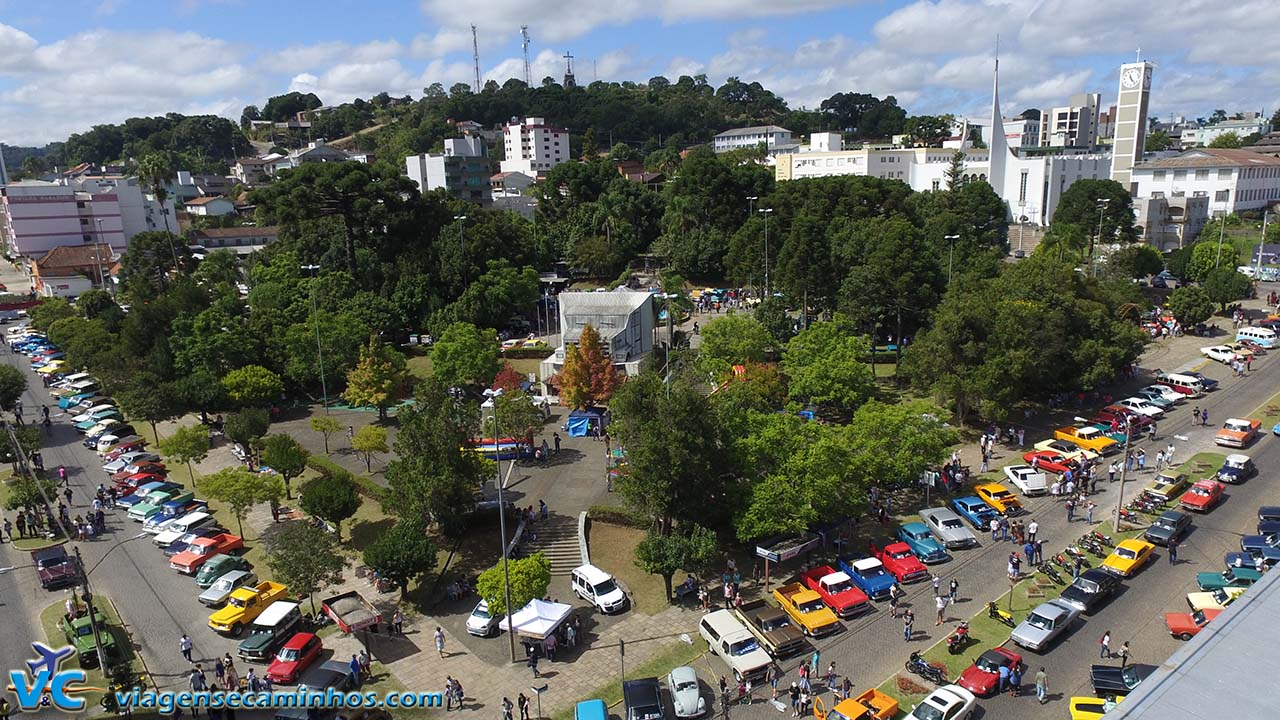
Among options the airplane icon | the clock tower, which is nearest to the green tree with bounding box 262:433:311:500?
the airplane icon

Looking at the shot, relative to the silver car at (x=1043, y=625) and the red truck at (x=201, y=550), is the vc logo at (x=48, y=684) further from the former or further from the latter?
the silver car at (x=1043, y=625)

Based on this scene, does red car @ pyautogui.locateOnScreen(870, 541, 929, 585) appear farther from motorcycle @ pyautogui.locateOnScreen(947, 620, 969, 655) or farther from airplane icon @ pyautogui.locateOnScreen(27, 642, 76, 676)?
airplane icon @ pyautogui.locateOnScreen(27, 642, 76, 676)

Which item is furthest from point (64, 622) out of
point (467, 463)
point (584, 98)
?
point (584, 98)

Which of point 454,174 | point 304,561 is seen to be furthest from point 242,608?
point 454,174

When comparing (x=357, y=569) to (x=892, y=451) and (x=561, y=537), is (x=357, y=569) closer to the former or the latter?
(x=561, y=537)

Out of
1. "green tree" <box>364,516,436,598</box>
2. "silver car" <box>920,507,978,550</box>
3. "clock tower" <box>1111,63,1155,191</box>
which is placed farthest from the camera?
"clock tower" <box>1111,63,1155,191</box>
